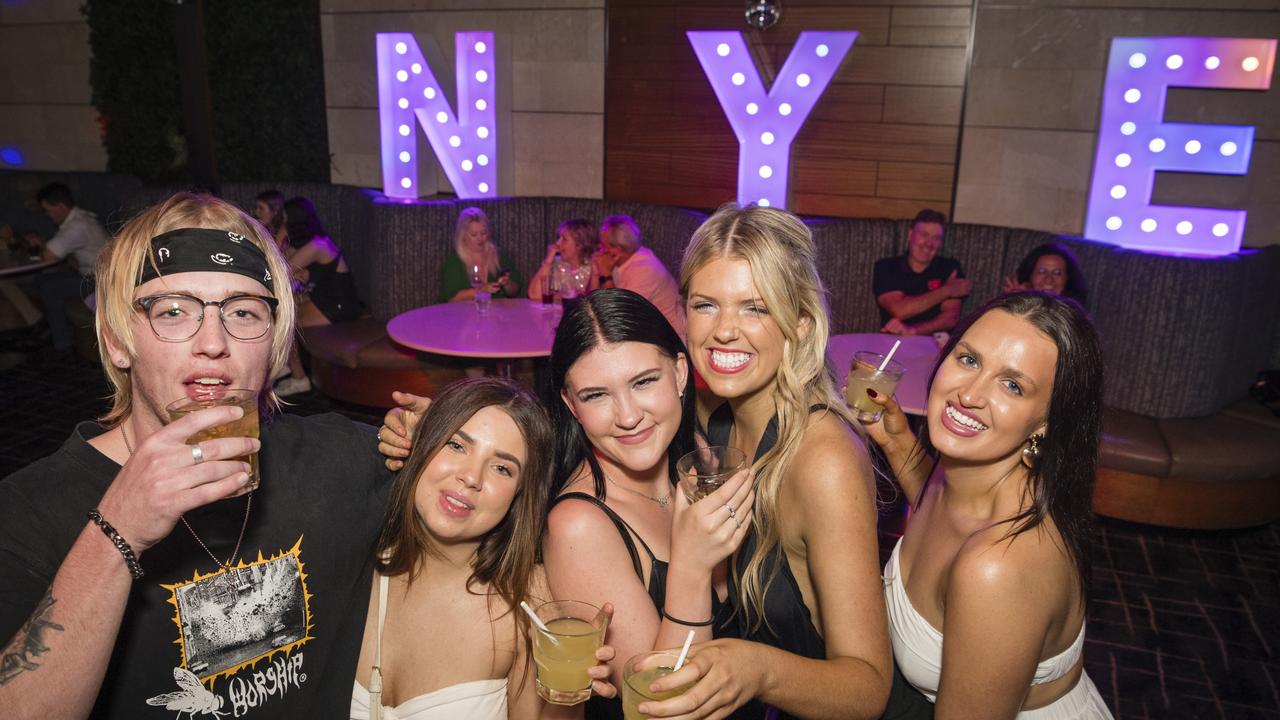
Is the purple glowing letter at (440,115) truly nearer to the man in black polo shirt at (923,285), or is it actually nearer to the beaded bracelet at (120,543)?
the man in black polo shirt at (923,285)

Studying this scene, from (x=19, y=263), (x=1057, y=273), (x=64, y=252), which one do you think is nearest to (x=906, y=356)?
(x=1057, y=273)

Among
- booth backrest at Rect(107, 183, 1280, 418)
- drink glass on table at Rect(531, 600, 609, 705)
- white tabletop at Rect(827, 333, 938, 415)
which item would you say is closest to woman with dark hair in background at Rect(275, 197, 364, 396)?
booth backrest at Rect(107, 183, 1280, 418)

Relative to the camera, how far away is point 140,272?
5.31ft

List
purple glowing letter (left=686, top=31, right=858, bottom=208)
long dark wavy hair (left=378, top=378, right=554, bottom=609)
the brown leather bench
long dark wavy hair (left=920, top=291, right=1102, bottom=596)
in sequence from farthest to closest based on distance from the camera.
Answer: purple glowing letter (left=686, top=31, right=858, bottom=208) < the brown leather bench < long dark wavy hair (left=378, top=378, right=554, bottom=609) < long dark wavy hair (left=920, top=291, right=1102, bottom=596)

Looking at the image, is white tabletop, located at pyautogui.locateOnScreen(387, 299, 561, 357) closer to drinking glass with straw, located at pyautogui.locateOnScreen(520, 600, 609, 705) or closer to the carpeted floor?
the carpeted floor

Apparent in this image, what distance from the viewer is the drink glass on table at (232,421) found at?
1414 millimetres

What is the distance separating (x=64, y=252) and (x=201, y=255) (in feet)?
23.6

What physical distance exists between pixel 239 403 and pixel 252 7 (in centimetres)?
751

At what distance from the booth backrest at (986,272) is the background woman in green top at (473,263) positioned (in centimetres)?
61

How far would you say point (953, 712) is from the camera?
68.0 inches

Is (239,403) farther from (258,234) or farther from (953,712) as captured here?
(953,712)

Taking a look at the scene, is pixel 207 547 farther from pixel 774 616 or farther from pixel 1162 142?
pixel 1162 142

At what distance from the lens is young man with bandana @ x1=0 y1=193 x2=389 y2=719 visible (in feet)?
Answer: 4.09

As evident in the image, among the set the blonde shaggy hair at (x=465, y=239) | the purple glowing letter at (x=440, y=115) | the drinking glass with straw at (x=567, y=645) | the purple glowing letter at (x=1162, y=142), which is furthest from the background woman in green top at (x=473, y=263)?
the drinking glass with straw at (x=567, y=645)
